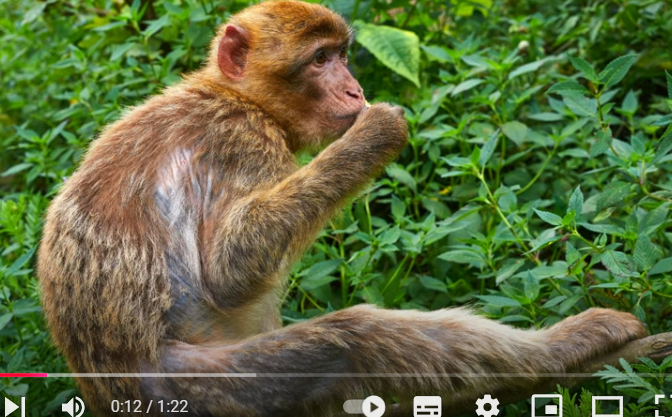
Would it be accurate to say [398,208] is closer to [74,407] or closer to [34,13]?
[74,407]

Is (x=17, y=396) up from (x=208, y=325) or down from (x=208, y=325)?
down

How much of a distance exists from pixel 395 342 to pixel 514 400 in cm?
76

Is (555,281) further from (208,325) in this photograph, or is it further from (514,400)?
(208,325)

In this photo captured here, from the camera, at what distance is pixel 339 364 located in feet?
13.2

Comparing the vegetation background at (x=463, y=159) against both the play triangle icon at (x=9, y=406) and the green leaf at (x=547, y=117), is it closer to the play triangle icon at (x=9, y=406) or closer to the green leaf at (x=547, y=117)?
the green leaf at (x=547, y=117)

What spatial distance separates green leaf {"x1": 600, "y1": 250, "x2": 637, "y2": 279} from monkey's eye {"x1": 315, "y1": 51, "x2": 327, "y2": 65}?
1.88 m

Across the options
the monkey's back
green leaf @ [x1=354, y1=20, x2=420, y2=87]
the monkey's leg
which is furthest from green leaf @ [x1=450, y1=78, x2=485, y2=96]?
the monkey's back

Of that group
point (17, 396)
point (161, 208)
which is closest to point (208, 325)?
point (161, 208)

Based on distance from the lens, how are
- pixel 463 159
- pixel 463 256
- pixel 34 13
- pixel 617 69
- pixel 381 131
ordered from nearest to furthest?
pixel 381 131
pixel 617 69
pixel 463 256
pixel 463 159
pixel 34 13

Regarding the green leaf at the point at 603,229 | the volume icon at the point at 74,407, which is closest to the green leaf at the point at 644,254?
the green leaf at the point at 603,229

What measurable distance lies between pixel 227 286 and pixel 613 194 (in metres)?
2.23

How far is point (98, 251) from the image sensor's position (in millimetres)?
4172

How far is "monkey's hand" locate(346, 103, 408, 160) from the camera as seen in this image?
4.52 meters

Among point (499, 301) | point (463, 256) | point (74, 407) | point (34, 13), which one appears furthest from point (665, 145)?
point (34, 13)
